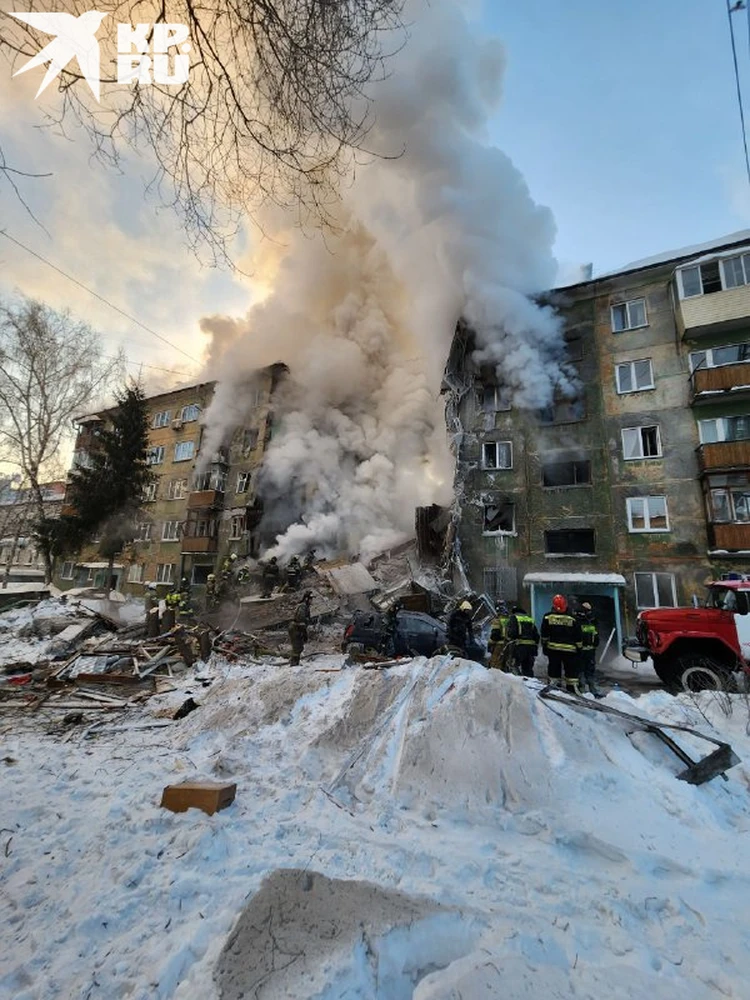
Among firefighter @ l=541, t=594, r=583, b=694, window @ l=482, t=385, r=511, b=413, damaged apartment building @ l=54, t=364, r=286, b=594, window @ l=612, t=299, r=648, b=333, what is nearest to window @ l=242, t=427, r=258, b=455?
damaged apartment building @ l=54, t=364, r=286, b=594

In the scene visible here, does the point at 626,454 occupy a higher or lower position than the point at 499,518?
higher

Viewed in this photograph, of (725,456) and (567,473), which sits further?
(567,473)

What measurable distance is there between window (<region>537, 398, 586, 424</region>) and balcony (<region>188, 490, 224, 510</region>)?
796 inches

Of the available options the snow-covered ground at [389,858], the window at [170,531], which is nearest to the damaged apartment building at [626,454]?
the snow-covered ground at [389,858]

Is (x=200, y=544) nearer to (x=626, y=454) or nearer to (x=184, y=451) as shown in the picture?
(x=184, y=451)

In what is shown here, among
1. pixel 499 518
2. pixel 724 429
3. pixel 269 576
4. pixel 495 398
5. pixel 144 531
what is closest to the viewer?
pixel 724 429

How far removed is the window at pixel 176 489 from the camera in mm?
31609

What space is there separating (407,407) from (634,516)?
565 inches

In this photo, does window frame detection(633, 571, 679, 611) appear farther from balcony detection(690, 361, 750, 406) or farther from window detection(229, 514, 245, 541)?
window detection(229, 514, 245, 541)

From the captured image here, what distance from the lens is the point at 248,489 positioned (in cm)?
2928

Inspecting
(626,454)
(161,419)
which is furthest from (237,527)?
(626,454)

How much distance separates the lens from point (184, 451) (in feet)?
107

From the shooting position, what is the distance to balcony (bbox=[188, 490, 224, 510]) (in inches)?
1139

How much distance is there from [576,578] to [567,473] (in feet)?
15.9
